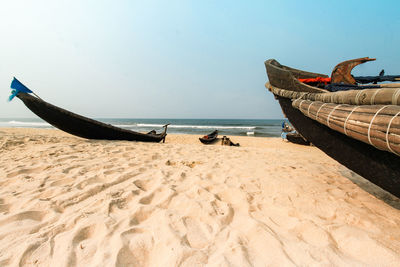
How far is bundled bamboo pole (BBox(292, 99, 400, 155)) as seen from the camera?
3.67ft

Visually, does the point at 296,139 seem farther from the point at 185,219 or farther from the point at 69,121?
the point at 69,121

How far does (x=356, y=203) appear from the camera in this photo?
2.22m

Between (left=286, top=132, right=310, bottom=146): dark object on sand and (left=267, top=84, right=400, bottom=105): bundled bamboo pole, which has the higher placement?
(left=267, top=84, right=400, bottom=105): bundled bamboo pole

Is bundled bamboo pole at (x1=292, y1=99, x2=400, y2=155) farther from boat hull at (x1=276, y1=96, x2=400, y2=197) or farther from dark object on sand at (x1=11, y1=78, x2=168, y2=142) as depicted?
dark object on sand at (x1=11, y1=78, x2=168, y2=142)

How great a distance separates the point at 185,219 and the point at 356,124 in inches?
68.7

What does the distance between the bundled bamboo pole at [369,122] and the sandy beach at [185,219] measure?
871mm

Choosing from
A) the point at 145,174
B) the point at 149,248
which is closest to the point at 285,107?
the point at 145,174

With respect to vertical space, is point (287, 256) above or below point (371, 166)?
below

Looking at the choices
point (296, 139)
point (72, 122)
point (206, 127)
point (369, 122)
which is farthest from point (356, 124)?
point (206, 127)

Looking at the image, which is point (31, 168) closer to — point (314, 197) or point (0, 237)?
point (0, 237)

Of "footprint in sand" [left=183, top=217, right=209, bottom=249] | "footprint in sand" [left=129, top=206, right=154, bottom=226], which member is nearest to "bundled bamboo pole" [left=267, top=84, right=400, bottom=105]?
"footprint in sand" [left=183, top=217, right=209, bottom=249]

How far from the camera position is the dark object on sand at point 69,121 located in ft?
17.9

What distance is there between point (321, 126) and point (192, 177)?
2.10 m

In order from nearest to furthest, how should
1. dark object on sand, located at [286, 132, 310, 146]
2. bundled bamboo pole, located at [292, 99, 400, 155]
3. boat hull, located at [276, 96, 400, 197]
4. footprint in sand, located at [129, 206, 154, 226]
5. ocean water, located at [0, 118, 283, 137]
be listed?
bundled bamboo pole, located at [292, 99, 400, 155]
footprint in sand, located at [129, 206, 154, 226]
boat hull, located at [276, 96, 400, 197]
dark object on sand, located at [286, 132, 310, 146]
ocean water, located at [0, 118, 283, 137]
